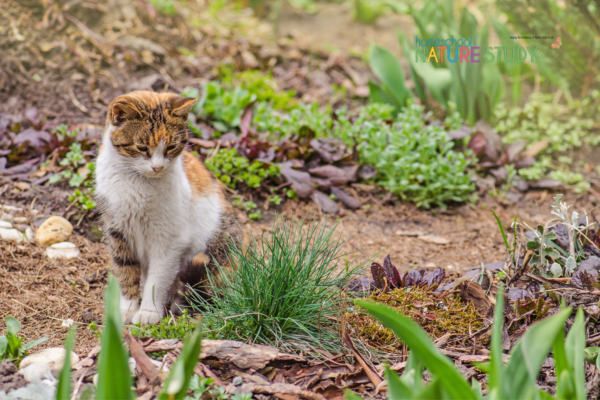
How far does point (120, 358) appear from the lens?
125cm

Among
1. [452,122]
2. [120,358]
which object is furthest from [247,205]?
[120,358]

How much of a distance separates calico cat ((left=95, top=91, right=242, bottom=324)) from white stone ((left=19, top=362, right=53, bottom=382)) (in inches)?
26.5

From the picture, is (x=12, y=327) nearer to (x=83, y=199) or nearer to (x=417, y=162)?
(x=83, y=199)

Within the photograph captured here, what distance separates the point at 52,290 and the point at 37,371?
3.86ft

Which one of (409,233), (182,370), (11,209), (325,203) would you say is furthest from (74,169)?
(182,370)

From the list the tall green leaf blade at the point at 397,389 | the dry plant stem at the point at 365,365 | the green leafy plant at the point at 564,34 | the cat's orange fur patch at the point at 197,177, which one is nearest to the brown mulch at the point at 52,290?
the cat's orange fur patch at the point at 197,177

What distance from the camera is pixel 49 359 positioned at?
1933 mm

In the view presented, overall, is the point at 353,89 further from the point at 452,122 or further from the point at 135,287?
the point at 135,287

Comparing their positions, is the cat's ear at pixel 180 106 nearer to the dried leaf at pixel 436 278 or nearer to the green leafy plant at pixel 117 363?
the green leafy plant at pixel 117 363

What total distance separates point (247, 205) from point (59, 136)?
1.66 metres

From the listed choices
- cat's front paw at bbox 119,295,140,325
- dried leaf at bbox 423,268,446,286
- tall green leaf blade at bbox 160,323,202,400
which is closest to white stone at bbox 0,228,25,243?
cat's front paw at bbox 119,295,140,325

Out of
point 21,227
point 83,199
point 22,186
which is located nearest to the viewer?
point 21,227

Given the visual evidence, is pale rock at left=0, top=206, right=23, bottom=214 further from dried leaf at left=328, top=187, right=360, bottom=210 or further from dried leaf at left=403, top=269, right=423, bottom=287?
dried leaf at left=403, top=269, right=423, bottom=287

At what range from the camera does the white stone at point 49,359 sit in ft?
6.25
